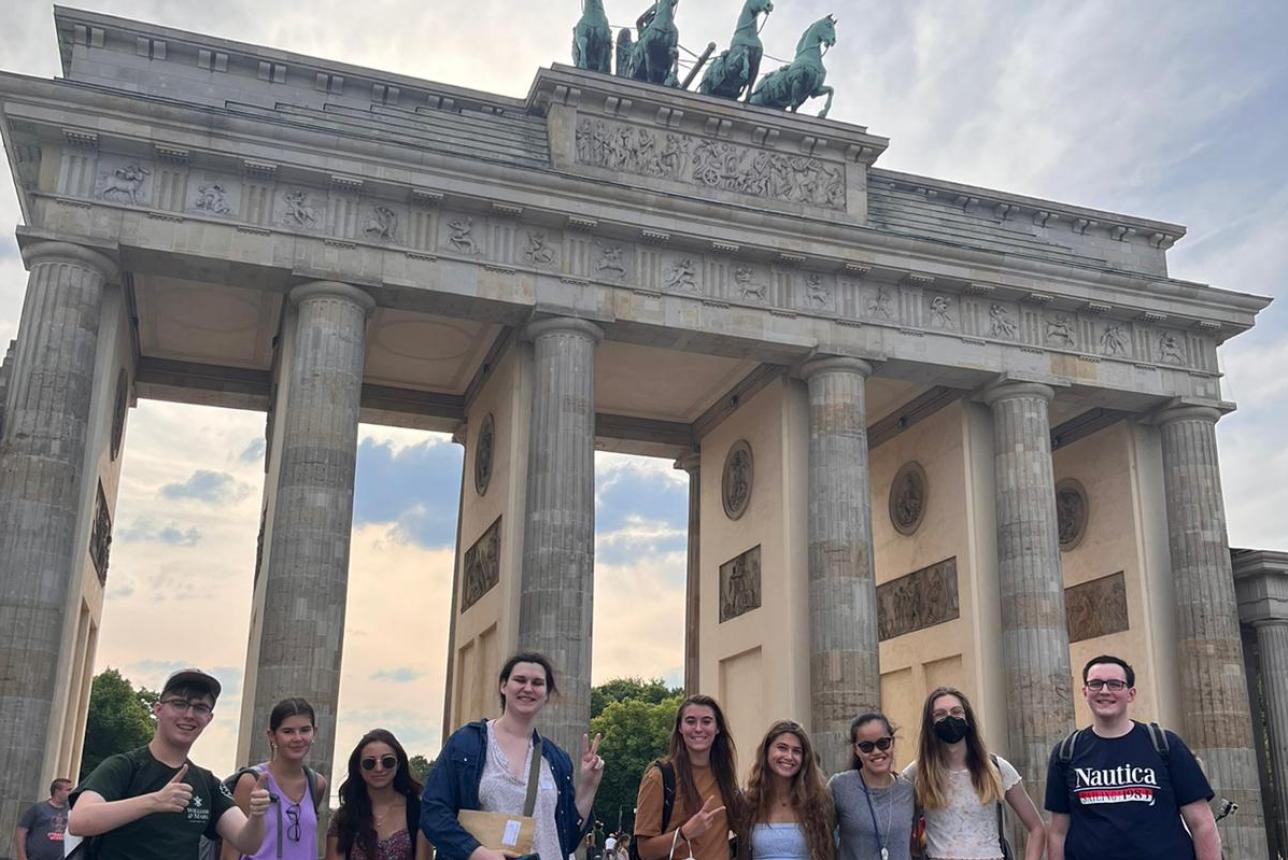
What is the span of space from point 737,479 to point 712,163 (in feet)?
24.1

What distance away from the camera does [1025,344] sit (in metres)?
26.4

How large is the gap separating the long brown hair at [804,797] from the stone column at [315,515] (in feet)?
45.8

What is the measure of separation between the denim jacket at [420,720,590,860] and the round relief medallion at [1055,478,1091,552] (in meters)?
25.3

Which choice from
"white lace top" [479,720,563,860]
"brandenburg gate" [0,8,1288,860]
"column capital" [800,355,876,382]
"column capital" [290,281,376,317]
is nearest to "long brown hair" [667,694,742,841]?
"white lace top" [479,720,563,860]

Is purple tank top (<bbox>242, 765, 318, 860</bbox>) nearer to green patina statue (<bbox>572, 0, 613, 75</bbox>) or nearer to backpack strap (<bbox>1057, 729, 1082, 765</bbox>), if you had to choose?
backpack strap (<bbox>1057, 729, 1082, 765</bbox>)

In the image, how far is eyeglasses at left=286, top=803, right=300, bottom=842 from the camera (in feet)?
21.8

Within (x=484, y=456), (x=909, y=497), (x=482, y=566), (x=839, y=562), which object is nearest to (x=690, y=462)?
(x=909, y=497)

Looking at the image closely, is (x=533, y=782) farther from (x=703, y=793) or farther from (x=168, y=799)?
(x=168, y=799)

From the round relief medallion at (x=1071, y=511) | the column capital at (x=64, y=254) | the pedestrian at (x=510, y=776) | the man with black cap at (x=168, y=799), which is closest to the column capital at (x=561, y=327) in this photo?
the column capital at (x=64, y=254)

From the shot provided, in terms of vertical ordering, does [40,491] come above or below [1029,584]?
above

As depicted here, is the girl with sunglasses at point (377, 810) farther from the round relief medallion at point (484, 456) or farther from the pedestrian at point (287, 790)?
the round relief medallion at point (484, 456)

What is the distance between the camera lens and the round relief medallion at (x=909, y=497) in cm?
2908

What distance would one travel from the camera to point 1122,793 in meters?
6.42

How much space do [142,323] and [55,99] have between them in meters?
6.35
